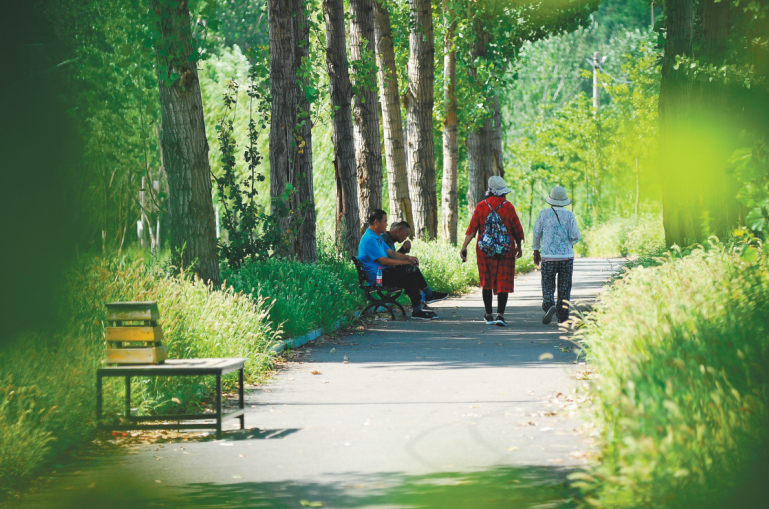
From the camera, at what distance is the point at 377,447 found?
6.55m

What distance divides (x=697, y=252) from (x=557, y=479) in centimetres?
552

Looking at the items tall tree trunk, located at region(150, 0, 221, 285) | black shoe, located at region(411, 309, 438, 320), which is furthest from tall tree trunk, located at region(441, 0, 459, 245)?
tall tree trunk, located at region(150, 0, 221, 285)

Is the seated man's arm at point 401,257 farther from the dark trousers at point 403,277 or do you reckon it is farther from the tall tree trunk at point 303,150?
the tall tree trunk at point 303,150

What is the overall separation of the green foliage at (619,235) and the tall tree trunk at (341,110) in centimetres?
1944

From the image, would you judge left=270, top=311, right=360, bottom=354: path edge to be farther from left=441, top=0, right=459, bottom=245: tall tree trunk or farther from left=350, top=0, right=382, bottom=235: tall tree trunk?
left=441, top=0, right=459, bottom=245: tall tree trunk

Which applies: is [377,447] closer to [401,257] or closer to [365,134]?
[401,257]

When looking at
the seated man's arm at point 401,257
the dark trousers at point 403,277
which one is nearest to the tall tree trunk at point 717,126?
the seated man's arm at point 401,257

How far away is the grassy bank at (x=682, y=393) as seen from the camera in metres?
4.35

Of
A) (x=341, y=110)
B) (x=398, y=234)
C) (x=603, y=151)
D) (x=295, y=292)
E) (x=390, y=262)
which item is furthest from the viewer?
(x=603, y=151)

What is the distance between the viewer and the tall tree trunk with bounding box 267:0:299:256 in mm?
15508

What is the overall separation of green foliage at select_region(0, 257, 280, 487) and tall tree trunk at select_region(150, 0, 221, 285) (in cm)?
56

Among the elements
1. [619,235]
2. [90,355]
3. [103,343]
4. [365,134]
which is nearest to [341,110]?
[365,134]

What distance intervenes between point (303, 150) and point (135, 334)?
8831mm

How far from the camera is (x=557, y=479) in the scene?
553cm
